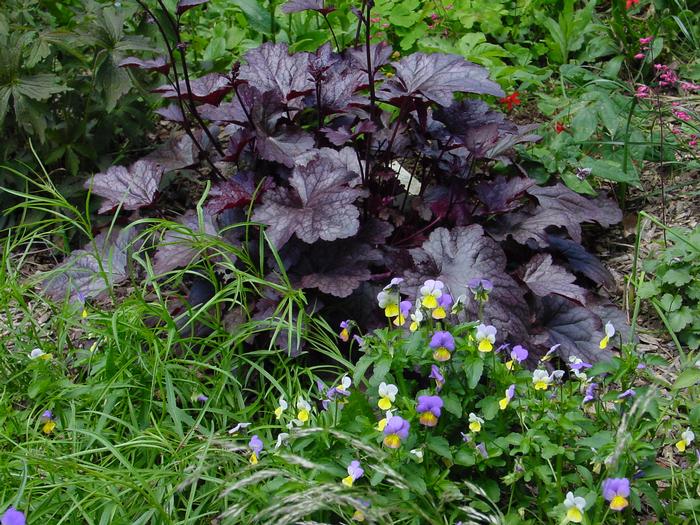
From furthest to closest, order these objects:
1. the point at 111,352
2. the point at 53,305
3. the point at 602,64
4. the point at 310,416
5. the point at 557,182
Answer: the point at 602,64 → the point at 557,182 → the point at 53,305 → the point at 111,352 → the point at 310,416

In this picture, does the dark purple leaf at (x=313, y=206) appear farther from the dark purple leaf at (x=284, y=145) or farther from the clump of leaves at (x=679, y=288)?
the clump of leaves at (x=679, y=288)

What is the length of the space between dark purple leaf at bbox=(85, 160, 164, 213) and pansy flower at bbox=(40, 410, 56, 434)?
82cm

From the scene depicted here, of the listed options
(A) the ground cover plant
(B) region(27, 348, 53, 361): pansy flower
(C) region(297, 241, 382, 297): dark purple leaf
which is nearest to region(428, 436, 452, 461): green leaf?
(A) the ground cover plant

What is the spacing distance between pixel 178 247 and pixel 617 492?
1570mm

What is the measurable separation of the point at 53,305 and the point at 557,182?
193 cm

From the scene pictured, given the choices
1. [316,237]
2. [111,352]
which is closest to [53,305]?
[111,352]

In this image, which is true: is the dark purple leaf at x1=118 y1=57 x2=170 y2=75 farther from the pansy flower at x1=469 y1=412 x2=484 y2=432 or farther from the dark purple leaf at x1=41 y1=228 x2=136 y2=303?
the pansy flower at x1=469 y1=412 x2=484 y2=432

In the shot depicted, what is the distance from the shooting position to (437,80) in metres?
2.53

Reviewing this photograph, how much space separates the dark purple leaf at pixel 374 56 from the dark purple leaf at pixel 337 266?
0.61 meters

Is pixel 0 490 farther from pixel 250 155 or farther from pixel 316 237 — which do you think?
pixel 250 155

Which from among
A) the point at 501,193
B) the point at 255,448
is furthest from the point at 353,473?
the point at 501,193

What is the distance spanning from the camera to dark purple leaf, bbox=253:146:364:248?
2354 millimetres

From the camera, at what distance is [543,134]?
10.8 feet

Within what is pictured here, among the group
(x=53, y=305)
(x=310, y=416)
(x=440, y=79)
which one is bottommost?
(x=53, y=305)
